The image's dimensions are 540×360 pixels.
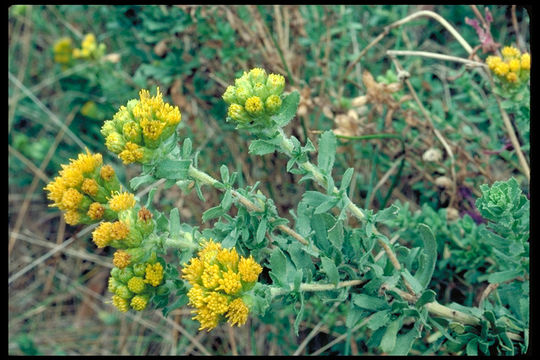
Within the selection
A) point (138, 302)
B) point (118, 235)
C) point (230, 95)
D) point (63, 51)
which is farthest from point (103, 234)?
point (63, 51)

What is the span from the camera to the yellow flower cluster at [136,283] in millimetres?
2074

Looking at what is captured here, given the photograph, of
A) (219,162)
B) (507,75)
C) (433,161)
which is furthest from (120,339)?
(507,75)

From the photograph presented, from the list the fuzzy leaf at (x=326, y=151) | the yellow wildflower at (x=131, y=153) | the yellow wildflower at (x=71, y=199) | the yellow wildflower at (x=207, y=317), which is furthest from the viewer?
the fuzzy leaf at (x=326, y=151)

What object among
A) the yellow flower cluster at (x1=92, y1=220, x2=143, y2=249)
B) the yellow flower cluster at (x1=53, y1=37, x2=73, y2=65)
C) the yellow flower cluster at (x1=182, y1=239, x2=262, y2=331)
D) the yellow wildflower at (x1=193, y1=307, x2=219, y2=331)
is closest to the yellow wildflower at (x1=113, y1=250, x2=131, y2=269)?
the yellow flower cluster at (x1=92, y1=220, x2=143, y2=249)

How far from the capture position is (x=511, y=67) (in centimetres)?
271

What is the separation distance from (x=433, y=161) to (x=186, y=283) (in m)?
1.74

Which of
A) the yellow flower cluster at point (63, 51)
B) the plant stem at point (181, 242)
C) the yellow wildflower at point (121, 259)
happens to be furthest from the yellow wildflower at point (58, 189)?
the yellow flower cluster at point (63, 51)

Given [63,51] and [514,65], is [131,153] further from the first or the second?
[63,51]

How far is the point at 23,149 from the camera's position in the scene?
4.79 metres

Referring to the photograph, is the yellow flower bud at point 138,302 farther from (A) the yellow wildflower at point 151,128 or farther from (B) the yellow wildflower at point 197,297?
(A) the yellow wildflower at point 151,128

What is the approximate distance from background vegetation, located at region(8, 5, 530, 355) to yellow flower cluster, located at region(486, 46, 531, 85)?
18cm

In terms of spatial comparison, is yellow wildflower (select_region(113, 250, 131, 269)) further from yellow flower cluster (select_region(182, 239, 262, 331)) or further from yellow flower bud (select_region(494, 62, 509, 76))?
yellow flower bud (select_region(494, 62, 509, 76))

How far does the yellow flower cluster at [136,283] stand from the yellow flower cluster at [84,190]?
226mm

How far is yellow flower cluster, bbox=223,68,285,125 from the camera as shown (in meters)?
1.96
